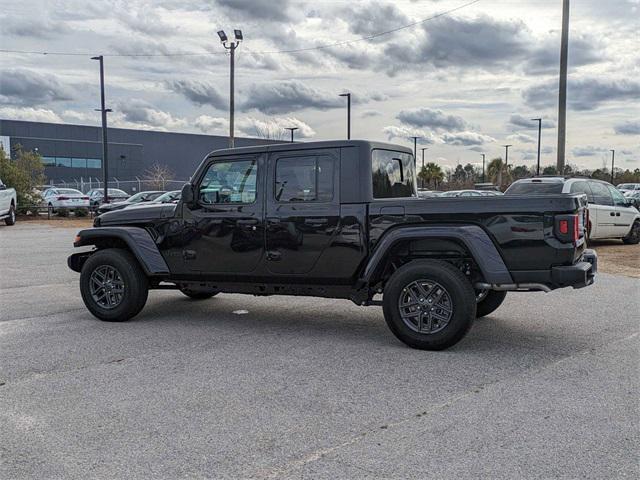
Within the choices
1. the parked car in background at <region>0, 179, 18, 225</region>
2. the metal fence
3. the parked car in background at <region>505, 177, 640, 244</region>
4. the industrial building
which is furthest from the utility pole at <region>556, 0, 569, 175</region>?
the industrial building

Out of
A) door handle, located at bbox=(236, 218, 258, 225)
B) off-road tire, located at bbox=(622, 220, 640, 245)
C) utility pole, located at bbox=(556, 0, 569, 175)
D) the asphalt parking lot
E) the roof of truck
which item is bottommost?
the asphalt parking lot

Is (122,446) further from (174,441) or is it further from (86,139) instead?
(86,139)

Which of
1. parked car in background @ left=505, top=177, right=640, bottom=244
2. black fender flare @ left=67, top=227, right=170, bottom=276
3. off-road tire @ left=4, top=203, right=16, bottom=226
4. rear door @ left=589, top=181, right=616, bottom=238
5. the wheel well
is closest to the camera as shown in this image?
the wheel well

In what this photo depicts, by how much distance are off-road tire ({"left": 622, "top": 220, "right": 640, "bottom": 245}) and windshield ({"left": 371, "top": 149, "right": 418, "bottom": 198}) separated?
11150mm

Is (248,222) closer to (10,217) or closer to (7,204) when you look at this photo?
(7,204)

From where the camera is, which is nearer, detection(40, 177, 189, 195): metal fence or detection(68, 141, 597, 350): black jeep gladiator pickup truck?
detection(68, 141, 597, 350): black jeep gladiator pickup truck

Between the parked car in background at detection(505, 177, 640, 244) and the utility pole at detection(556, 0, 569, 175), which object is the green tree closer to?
the utility pole at detection(556, 0, 569, 175)

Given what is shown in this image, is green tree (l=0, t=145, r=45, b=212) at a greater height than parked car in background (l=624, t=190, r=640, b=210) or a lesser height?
greater

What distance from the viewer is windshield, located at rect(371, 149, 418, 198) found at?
6.64m

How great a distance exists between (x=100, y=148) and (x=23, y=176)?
4198 centimetres

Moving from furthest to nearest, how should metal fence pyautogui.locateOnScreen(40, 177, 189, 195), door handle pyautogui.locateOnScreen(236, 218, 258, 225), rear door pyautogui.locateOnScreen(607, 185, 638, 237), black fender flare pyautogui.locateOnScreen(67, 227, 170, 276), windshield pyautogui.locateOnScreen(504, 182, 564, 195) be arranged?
metal fence pyautogui.locateOnScreen(40, 177, 189, 195) < rear door pyautogui.locateOnScreen(607, 185, 638, 237) < windshield pyautogui.locateOnScreen(504, 182, 564, 195) < black fender flare pyautogui.locateOnScreen(67, 227, 170, 276) < door handle pyautogui.locateOnScreen(236, 218, 258, 225)

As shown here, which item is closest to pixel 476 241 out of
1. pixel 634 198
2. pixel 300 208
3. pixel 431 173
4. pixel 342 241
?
pixel 342 241

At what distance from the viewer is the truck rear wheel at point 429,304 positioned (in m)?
5.75

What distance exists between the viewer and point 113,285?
739 centimetres
